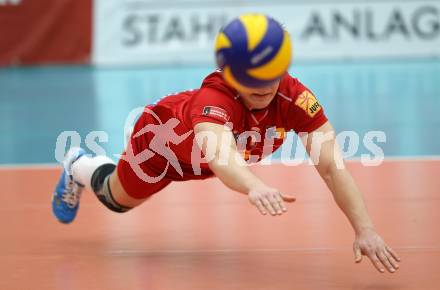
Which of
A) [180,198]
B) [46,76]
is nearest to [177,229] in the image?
[180,198]

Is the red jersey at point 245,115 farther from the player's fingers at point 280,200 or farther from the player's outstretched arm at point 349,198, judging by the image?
the player's fingers at point 280,200

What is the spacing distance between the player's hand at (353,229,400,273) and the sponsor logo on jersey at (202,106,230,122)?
2.69 ft

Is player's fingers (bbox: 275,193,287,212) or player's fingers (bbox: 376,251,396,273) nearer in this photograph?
player's fingers (bbox: 275,193,287,212)

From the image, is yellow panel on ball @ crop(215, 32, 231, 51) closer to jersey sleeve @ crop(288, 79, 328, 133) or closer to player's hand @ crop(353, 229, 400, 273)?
jersey sleeve @ crop(288, 79, 328, 133)

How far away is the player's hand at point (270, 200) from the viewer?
321cm

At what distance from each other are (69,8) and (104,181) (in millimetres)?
8925

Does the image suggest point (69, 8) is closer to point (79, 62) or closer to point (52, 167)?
point (79, 62)

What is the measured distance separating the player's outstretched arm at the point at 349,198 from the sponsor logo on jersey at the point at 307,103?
94 mm

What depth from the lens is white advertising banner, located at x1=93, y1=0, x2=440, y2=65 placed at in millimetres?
12609

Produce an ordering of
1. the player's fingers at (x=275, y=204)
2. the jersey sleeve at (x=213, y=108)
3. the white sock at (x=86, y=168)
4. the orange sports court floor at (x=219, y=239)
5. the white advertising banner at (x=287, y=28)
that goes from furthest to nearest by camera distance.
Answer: the white advertising banner at (x=287, y=28), the white sock at (x=86, y=168), the orange sports court floor at (x=219, y=239), the jersey sleeve at (x=213, y=108), the player's fingers at (x=275, y=204)

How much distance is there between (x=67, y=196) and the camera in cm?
504

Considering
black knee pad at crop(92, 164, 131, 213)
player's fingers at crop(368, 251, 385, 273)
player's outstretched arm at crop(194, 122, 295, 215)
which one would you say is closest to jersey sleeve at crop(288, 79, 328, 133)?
player's outstretched arm at crop(194, 122, 295, 215)

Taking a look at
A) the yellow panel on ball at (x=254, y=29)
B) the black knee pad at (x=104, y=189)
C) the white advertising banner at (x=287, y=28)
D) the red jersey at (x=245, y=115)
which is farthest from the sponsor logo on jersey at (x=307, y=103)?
the white advertising banner at (x=287, y=28)

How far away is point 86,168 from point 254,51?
1844 mm
